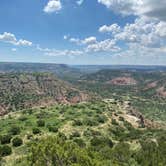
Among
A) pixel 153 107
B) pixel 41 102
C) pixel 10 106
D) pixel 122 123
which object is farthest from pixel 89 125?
pixel 153 107

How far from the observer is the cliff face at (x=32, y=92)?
132875 mm

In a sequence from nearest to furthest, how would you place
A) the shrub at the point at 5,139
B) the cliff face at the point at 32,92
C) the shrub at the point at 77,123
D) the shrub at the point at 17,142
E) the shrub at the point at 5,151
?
the shrub at the point at 5,151, the shrub at the point at 17,142, the shrub at the point at 5,139, the shrub at the point at 77,123, the cliff face at the point at 32,92

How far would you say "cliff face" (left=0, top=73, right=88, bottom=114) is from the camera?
436 ft

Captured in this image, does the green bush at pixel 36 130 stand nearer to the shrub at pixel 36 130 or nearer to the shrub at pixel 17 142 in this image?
the shrub at pixel 36 130

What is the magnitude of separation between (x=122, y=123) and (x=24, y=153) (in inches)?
1514

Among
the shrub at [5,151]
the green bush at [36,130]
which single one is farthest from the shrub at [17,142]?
the green bush at [36,130]

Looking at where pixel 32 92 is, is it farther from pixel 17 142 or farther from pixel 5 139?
pixel 17 142

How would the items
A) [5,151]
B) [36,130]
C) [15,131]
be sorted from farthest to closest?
[36,130] → [15,131] → [5,151]

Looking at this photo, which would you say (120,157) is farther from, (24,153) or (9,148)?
(9,148)

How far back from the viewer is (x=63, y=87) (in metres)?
182

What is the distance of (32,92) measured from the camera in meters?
156

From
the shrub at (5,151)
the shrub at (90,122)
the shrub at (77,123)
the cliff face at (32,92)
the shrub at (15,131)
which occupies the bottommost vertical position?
the cliff face at (32,92)

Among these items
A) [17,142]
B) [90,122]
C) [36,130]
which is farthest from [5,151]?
[90,122]

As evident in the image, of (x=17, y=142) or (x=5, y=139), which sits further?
(x=5, y=139)
